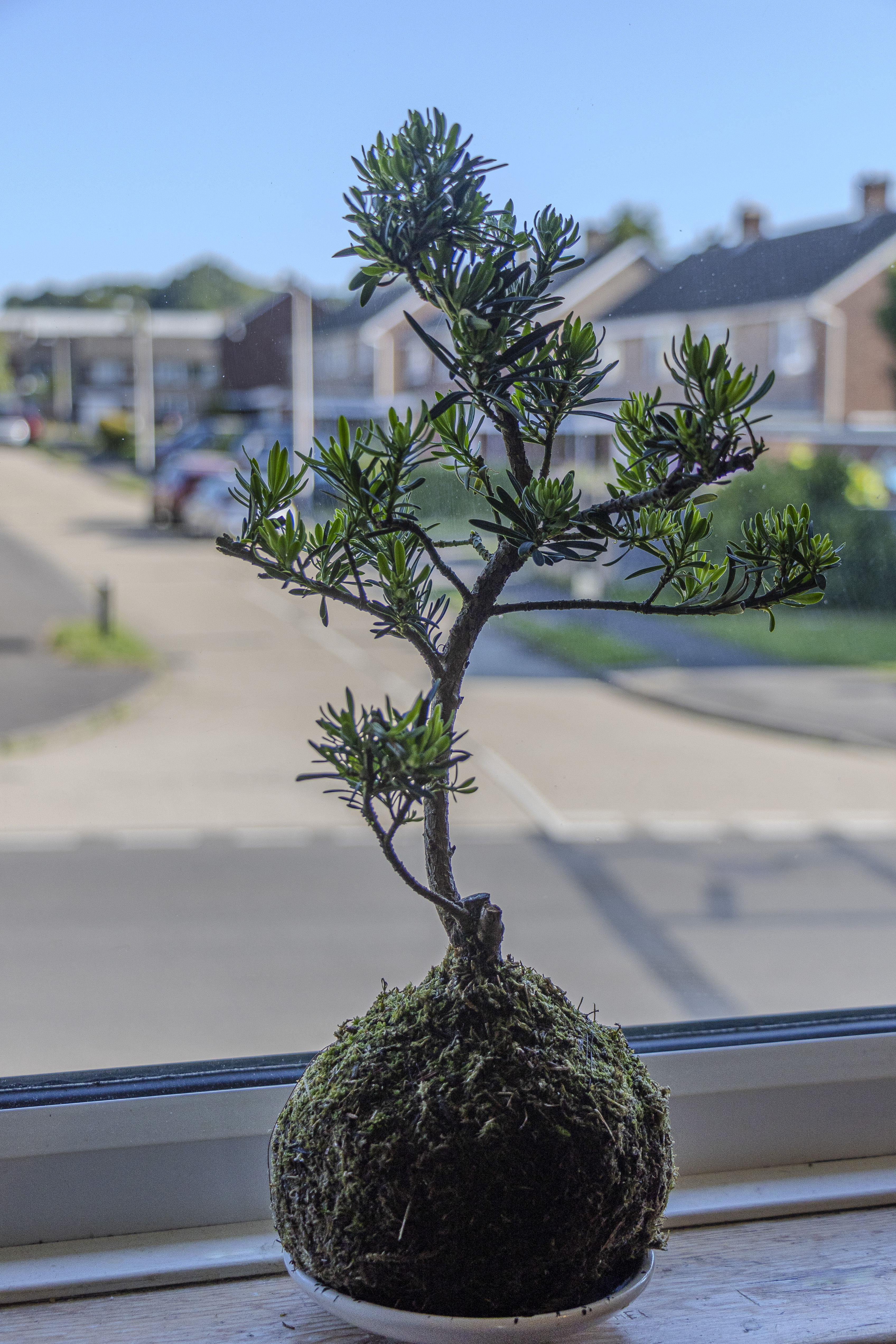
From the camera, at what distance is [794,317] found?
119 cm

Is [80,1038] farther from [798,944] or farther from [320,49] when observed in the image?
[320,49]

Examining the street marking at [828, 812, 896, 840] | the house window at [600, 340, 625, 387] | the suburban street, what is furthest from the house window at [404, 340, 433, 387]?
the street marking at [828, 812, 896, 840]

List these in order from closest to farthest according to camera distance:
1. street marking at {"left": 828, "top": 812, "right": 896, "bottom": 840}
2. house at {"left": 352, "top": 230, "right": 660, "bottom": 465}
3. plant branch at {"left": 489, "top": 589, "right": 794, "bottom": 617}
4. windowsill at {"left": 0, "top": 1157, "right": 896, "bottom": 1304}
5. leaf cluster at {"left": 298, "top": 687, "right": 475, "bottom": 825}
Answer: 1. leaf cluster at {"left": 298, "top": 687, "right": 475, "bottom": 825}
2. plant branch at {"left": 489, "top": 589, "right": 794, "bottom": 617}
3. windowsill at {"left": 0, "top": 1157, "right": 896, "bottom": 1304}
4. house at {"left": 352, "top": 230, "right": 660, "bottom": 465}
5. street marking at {"left": 828, "top": 812, "right": 896, "bottom": 840}

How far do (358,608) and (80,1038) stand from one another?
2.01ft

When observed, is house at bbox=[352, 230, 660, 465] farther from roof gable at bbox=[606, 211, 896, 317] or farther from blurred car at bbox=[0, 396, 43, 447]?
blurred car at bbox=[0, 396, 43, 447]

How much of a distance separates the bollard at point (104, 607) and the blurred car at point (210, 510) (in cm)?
13

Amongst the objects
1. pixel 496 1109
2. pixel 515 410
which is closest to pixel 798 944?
pixel 496 1109

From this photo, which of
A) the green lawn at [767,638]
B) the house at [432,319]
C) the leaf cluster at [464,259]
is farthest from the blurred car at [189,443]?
the leaf cluster at [464,259]

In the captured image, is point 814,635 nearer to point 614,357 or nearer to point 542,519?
point 614,357

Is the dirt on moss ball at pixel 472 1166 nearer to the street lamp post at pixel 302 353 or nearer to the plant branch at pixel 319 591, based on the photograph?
the plant branch at pixel 319 591

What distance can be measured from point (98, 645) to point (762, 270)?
795 mm

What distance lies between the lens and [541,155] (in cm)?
110

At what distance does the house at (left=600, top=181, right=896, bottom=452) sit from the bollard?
0.58m

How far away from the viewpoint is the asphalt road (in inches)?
43.9
